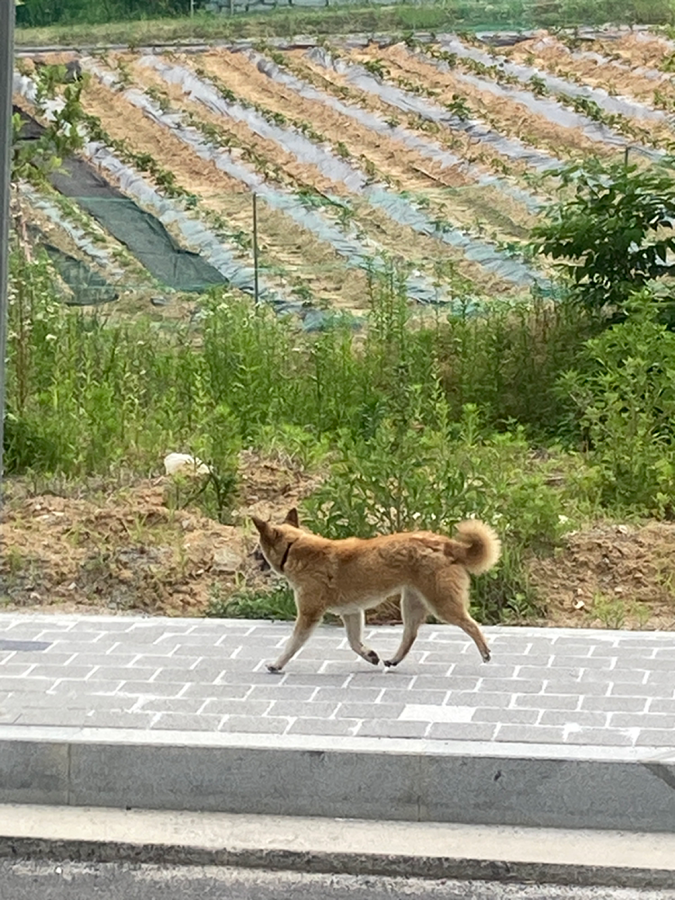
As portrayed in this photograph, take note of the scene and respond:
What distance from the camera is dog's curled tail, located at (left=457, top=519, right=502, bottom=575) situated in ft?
21.7

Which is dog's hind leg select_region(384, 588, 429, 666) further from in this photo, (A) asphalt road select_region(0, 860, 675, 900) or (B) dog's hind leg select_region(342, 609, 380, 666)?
(A) asphalt road select_region(0, 860, 675, 900)

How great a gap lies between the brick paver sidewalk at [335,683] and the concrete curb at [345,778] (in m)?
0.20

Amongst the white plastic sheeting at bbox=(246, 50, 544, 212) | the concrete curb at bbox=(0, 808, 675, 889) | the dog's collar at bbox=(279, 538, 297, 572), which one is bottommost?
the concrete curb at bbox=(0, 808, 675, 889)

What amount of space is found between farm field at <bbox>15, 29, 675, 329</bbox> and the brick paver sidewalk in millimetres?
8162

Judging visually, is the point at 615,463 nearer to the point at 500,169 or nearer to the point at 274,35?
the point at 500,169

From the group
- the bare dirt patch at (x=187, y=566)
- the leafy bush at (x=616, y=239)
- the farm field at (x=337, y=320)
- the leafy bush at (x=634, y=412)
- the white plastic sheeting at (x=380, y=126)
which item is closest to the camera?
the bare dirt patch at (x=187, y=566)

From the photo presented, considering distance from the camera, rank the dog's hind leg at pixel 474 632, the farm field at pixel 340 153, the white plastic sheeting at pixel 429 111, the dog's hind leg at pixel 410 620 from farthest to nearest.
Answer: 1. the white plastic sheeting at pixel 429 111
2. the farm field at pixel 340 153
3. the dog's hind leg at pixel 410 620
4. the dog's hind leg at pixel 474 632

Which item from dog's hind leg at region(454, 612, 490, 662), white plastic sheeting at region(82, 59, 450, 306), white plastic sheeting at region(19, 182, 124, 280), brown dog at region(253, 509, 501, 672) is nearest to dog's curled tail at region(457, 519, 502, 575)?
brown dog at region(253, 509, 501, 672)

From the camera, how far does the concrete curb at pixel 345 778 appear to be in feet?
18.4

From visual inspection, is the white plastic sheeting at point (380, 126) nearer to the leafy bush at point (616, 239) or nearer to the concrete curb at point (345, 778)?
the leafy bush at point (616, 239)

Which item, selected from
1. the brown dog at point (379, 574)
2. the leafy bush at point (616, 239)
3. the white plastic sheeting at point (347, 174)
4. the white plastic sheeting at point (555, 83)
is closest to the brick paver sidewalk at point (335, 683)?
the brown dog at point (379, 574)

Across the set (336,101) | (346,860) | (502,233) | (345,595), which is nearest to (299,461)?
(345,595)

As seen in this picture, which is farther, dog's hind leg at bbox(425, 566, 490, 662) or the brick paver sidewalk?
dog's hind leg at bbox(425, 566, 490, 662)

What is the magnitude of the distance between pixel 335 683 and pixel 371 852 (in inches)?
56.4
